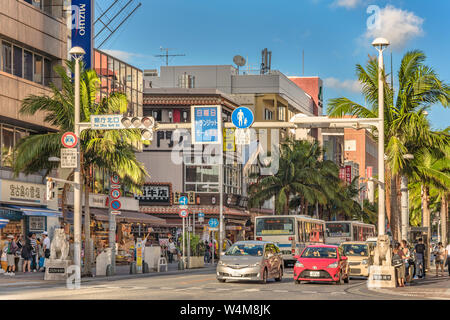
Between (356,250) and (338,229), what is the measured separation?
2927cm

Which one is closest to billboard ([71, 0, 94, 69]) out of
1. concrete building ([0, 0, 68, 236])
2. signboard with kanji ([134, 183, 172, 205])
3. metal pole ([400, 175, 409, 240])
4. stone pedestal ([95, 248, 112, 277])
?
concrete building ([0, 0, 68, 236])

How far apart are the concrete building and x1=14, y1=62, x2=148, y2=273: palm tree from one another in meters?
7.13

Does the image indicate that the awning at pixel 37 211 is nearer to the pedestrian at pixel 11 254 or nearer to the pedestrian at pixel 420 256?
the pedestrian at pixel 11 254

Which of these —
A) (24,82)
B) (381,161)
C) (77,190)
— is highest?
(24,82)

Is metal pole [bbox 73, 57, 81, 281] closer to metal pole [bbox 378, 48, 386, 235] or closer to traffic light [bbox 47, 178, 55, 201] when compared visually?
traffic light [bbox 47, 178, 55, 201]

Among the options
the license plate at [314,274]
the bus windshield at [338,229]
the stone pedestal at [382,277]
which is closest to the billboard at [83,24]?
the license plate at [314,274]

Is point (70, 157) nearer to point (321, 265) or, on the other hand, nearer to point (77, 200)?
point (77, 200)

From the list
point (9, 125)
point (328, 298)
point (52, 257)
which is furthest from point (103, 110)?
point (328, 298)

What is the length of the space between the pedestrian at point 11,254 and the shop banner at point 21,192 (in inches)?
177

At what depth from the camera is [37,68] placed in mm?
48188

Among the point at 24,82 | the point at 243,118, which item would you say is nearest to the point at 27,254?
the point at 24,82

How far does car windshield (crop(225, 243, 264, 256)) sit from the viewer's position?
104ft

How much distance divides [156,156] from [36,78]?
3538 cm

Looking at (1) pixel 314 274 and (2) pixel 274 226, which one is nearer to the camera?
(1) pixel 314 274
